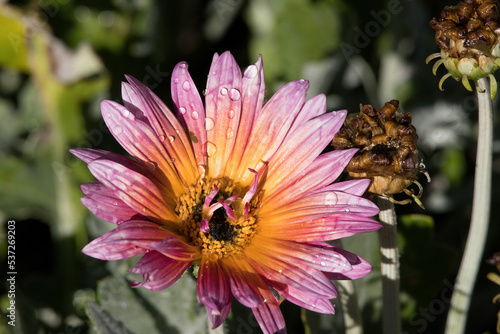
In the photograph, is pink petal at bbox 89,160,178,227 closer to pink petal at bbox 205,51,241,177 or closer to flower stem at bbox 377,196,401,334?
pink petal at bbox 205,51,241,177

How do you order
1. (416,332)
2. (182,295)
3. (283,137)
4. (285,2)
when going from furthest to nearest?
(285,2) → (416,332) → (182,295) → (283,137)

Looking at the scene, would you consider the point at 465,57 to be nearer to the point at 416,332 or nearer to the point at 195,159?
the point at 195,159

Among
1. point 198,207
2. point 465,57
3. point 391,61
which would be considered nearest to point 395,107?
point 465,57

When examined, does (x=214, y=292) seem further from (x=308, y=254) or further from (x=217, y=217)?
(x=217, y=217)

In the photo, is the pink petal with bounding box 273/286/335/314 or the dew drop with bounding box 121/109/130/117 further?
the dew drop with bounding box 121/109/130/117

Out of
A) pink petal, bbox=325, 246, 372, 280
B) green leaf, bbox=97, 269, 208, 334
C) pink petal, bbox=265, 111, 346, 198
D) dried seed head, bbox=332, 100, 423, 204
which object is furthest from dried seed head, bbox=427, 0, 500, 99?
green leaf, bbox=97, 269, 208, 334

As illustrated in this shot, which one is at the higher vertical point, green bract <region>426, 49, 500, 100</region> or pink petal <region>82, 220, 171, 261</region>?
green bract <region>426, 49, 500, 100</region>

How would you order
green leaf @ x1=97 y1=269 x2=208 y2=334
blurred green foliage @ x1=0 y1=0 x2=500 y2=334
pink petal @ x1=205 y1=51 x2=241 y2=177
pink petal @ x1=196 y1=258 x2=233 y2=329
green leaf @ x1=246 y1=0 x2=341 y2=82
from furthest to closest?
green leaf @ x1=246 y1=0 x2=341 y2=82
blurred green foliage @ x1=0 y1=0 x2=500 y2=334
green leaf @ x1=97 y1=269 x2=208 y2=334
pink petal @ x1=205 y1=51 x2=241 y2=177
pink petal @ x1=196 y1=258 x2=233 y2=329
